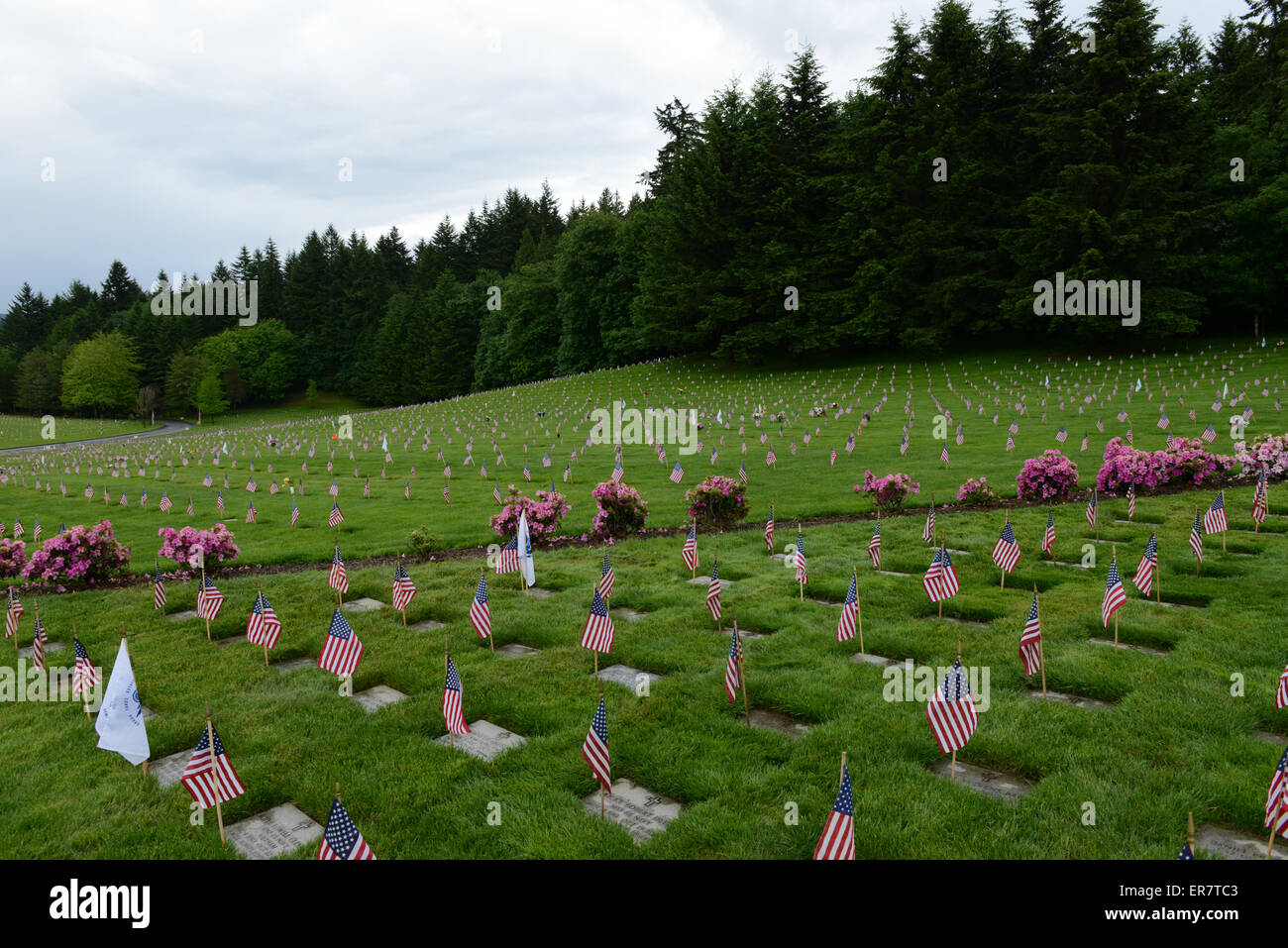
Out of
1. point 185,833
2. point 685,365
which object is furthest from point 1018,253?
point 185,833

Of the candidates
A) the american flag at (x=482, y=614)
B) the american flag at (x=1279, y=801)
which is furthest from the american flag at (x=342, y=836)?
Result: the american flag at (x=1279, y=801)

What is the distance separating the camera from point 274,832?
4.93m

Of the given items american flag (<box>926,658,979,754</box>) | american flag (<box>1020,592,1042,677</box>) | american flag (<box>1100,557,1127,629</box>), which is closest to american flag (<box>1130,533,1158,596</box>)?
american flag (<box>1100,557,1127,629</box>)

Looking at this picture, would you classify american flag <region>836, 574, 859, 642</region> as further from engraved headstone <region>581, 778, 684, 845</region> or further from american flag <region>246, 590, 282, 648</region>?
american flag <region>246, 590, 282, 648</region>

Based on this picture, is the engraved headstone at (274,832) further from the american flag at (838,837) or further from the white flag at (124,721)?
the american flag at (838,837)

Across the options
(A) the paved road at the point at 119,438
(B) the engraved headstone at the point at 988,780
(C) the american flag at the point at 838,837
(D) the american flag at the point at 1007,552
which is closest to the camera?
(C) the american flag at the point at 838,837

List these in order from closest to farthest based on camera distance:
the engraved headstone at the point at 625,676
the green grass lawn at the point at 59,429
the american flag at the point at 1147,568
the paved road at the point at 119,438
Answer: the engraved headstone at the point at 625,676, the american flag at the point at 1147,568, the paved road at the point at 119,438, the green grass lawn at the point at 59,429

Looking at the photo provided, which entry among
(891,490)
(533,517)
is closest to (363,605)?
(533,517)

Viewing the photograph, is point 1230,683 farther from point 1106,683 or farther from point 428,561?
point 428,561

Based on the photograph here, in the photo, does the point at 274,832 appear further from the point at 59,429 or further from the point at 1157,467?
the point at 59,429

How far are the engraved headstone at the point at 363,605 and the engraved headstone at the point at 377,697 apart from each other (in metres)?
2.61

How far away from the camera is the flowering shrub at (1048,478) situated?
14.0 metres

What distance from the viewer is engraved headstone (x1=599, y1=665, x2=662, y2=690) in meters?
7.02

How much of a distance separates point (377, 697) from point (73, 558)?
8.06m
